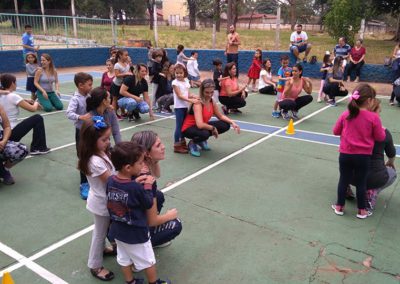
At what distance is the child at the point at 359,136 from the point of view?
13.3 feet

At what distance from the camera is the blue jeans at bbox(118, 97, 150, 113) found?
28.5 feet

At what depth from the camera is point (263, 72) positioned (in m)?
12.2

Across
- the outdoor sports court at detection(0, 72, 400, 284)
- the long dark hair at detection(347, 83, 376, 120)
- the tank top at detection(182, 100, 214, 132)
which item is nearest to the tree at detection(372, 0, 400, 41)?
the outdoor sports court at detection(0, 72, 400, 284)

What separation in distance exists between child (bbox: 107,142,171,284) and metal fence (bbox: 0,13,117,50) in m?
17.9

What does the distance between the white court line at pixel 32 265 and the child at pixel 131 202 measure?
841 millimetres

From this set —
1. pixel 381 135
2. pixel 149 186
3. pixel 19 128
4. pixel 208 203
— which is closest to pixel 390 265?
pixel 381 135

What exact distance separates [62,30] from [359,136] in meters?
19.8

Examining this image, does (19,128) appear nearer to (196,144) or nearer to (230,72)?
(196,144)

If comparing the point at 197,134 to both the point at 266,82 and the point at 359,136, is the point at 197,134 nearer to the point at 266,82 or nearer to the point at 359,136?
the point at 359,136

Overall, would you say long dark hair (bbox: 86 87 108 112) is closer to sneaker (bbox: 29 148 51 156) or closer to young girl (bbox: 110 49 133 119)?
sneaker (bbox: 29 148 51 156)

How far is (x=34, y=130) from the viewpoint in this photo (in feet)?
21.1

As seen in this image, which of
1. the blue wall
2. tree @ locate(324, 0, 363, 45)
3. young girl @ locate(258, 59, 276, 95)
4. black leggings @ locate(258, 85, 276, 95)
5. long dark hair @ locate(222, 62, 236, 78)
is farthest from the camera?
tree @ locate(324, 0, 363, 45)

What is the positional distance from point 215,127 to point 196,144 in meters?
0.45

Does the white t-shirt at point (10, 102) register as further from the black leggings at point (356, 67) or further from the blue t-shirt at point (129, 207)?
the black leggings at point (356, 67)
